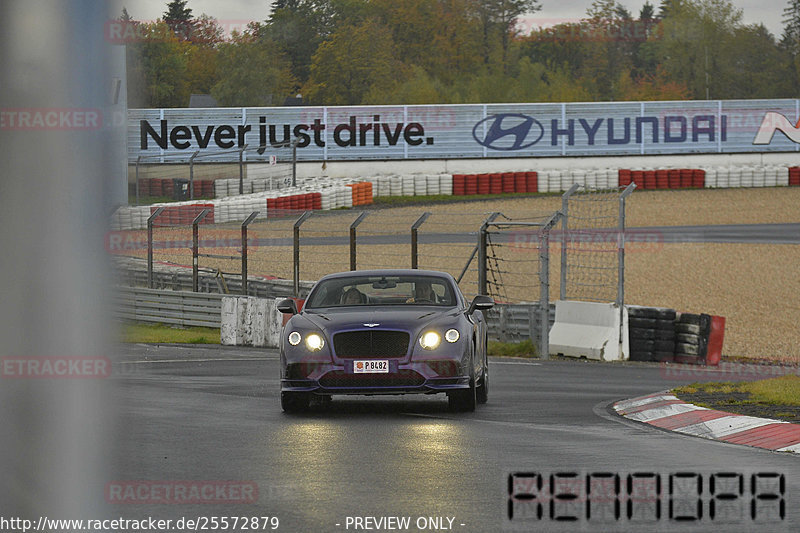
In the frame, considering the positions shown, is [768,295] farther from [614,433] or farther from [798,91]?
[798,91]

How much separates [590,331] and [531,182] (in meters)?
35.0

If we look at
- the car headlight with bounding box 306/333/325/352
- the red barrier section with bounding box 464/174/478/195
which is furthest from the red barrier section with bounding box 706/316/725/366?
the red barrier section with bounding box 464/174/478/195

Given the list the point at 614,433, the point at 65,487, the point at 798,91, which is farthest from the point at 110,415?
the point at 798,91

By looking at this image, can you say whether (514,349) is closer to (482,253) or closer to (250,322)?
(482,253)

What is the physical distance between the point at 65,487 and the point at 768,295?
2774 centimetres

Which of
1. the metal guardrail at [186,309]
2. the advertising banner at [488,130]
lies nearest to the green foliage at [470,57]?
the advertising banner at [488,130]

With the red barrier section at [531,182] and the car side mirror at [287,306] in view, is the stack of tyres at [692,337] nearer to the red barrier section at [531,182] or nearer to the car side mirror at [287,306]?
the car side mirror at [287,306]

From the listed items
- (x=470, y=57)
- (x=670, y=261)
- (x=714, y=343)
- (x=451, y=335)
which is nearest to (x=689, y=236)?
(x=670, y=261)

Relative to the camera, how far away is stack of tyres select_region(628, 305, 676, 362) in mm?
19672

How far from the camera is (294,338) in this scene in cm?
1226

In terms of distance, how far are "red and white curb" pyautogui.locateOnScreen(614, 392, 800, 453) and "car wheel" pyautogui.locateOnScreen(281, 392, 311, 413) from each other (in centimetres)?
294

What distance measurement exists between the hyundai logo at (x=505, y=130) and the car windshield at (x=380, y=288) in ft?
147

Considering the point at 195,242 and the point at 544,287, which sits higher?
the point at 195,242

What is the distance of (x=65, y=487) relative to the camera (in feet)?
5.78
